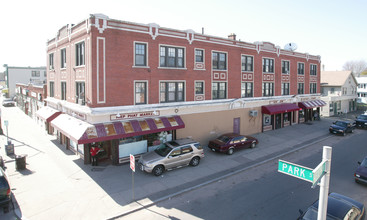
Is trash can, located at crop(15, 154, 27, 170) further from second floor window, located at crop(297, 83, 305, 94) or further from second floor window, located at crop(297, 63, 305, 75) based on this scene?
second floor window, located at crop(297, 63, 305, 75)

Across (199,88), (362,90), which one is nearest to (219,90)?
(199,88)

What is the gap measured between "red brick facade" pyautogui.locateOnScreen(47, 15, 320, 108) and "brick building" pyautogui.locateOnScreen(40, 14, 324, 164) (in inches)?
2.6

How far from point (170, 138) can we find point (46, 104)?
16.9m

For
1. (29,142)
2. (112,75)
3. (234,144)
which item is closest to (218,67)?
(234,144)

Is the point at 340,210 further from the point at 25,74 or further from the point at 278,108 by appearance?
the point at 25,74

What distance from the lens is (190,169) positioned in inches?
661

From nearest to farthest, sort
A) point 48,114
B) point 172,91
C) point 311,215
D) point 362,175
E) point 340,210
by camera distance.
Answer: point 311,215 → point 340,210 → point 362,175 → point 172,91 → point 48,114

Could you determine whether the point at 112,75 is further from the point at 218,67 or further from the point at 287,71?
the point at 287,71

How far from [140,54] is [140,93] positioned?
2.91m

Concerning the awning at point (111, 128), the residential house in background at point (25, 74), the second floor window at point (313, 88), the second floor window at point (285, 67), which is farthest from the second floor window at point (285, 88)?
the residential house in background at point (25, 74)

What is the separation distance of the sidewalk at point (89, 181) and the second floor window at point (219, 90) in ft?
18.5

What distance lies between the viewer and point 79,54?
18.5m

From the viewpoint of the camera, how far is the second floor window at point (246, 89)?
1031 inches

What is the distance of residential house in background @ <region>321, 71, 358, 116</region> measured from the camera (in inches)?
1708
